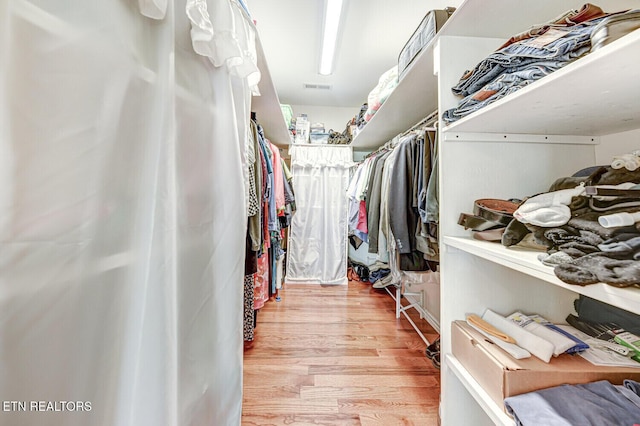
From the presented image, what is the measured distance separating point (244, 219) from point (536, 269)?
2.71 feet

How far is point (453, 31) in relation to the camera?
875mm

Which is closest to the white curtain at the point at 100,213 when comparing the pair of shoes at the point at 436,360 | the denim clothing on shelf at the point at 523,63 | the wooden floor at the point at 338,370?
the wooden floor at the point at 338,370

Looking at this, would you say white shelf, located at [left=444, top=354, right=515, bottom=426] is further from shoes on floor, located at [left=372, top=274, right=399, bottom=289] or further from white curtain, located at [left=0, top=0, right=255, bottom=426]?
shoes on floor, located at [left=372, top=274, right=399, bottom=289]

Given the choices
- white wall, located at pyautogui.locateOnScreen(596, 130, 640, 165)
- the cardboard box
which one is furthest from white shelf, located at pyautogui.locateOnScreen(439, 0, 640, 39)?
the cardboard box

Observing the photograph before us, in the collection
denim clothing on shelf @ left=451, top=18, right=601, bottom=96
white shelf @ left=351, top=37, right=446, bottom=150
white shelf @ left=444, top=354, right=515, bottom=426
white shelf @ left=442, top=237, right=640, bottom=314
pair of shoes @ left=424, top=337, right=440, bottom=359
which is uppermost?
white shelf @ left=351, top=37, right=446, bottom=150

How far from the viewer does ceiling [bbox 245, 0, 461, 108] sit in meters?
1.59

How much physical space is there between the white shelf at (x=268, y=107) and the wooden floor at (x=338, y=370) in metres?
1.66

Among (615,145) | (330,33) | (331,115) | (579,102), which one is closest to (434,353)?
(615,145)

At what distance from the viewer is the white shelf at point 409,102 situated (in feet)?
3.65

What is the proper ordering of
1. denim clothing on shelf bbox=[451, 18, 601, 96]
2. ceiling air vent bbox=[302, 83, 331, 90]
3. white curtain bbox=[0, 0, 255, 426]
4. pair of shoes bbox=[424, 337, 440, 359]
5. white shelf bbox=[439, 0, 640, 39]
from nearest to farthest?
1. white curtain bbox=[0, 0, 255, 426]
2. denim clothing on shelf bbox=[451, 18, 601, 96]
3. white shelf bbox=[439, 0, 640, 39]
4. pair of shoes bbox=[424, 337, 440, 359]
5. ceiling air vent bbox=[302, 83, 331, 90]

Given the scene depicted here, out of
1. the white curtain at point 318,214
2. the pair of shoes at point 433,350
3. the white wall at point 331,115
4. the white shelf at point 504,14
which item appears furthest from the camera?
the white wall at point 331,115

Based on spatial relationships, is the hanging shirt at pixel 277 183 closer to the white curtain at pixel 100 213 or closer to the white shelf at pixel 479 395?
the white curtain at pixel 100 213

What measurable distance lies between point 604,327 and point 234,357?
1.17 meters

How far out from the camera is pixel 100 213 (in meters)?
0.39
